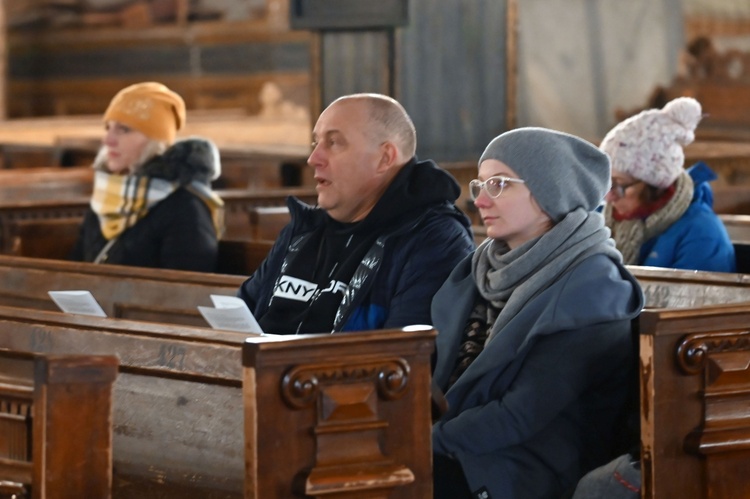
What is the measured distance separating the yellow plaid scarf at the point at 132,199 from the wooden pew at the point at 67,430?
8.41 ft

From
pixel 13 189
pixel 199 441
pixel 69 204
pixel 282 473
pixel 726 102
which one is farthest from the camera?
pixel 726 102

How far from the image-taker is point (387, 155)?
3.42 metres

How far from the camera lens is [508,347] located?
9.18 feet

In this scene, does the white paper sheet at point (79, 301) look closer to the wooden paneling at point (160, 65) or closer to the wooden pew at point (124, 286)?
the wooden pew at point (124, 286)

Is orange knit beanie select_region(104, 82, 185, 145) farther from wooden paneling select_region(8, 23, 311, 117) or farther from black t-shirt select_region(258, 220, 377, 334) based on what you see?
wooden paneling select_region(8, 23, 311, 117)

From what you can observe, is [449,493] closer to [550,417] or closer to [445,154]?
[550,417]

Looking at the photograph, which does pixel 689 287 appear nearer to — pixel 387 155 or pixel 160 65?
pixel 387 155

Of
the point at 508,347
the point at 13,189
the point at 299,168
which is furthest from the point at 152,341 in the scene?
the point at 299,168

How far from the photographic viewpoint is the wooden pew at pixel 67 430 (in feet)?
7.56

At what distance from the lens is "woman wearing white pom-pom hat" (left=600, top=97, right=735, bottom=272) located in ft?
14.3

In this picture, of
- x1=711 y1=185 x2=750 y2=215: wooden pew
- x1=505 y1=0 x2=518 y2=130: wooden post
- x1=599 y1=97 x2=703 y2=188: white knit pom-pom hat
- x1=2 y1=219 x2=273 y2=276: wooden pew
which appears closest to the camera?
x1=599 y1=97 x2=703 y2=188: white knit pom-pom hat

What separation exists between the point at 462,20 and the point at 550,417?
5.58 m

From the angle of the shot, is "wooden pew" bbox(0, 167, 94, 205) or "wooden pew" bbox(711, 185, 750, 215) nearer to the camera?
"wooden pew" bbox(711, 185, 750, 215)

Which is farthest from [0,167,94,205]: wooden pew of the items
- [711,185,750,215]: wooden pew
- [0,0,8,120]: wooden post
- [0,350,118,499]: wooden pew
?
[0,0,8,120]: wooden post
